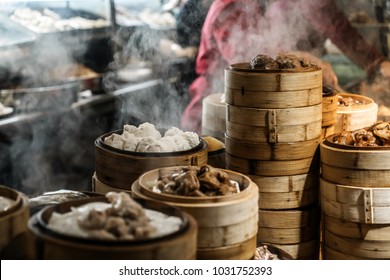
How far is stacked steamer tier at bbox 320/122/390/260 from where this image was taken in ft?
11.1

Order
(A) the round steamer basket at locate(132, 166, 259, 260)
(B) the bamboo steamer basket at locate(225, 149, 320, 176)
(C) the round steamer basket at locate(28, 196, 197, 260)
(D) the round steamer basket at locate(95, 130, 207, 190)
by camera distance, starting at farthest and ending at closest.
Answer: (B) the bamboo steamer basket at locate(225, 149, 320, 176) → (D) the round steamer basket at locate(95, 130, 207, 190) → (A) the round steamer basket at locate(132, 166, 259, 260) → (C) the round steamer basket at locate(28, 196, 197, 260)

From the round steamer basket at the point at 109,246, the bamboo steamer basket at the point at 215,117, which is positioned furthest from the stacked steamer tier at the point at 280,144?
the round steamer basket at the point at 109,246

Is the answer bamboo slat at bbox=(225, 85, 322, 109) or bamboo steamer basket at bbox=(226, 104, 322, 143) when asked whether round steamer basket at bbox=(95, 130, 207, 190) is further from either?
bamboo slat at bbox=(225, 85, 322, 109)

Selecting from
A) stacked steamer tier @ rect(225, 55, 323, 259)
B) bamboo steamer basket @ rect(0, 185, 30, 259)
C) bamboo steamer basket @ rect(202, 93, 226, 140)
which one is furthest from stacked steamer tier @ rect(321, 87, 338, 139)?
bamboo steamer basket @ rect(0, 185, 30, 259)

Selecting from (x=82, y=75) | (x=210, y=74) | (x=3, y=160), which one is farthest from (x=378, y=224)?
(x=82, y=75)

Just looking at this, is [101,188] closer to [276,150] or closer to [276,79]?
[276,150]

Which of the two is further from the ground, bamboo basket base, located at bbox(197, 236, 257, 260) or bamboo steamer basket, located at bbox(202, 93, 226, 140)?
bamboo steamer basket, located at bbox(202, 93, 226, 140)

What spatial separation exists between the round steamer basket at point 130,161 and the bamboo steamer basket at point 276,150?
0.27 meters

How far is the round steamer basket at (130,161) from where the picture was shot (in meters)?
3.30

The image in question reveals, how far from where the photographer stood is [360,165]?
341 centimetres

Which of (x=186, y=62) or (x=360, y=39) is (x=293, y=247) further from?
(x=186, y=62)

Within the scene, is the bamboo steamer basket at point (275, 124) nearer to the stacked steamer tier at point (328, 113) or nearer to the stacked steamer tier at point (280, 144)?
the stacked steamer tier at point (280, 144)

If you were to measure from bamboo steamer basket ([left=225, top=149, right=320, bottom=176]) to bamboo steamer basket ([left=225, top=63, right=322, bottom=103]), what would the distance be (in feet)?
1.23

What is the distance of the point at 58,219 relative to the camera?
231cm
